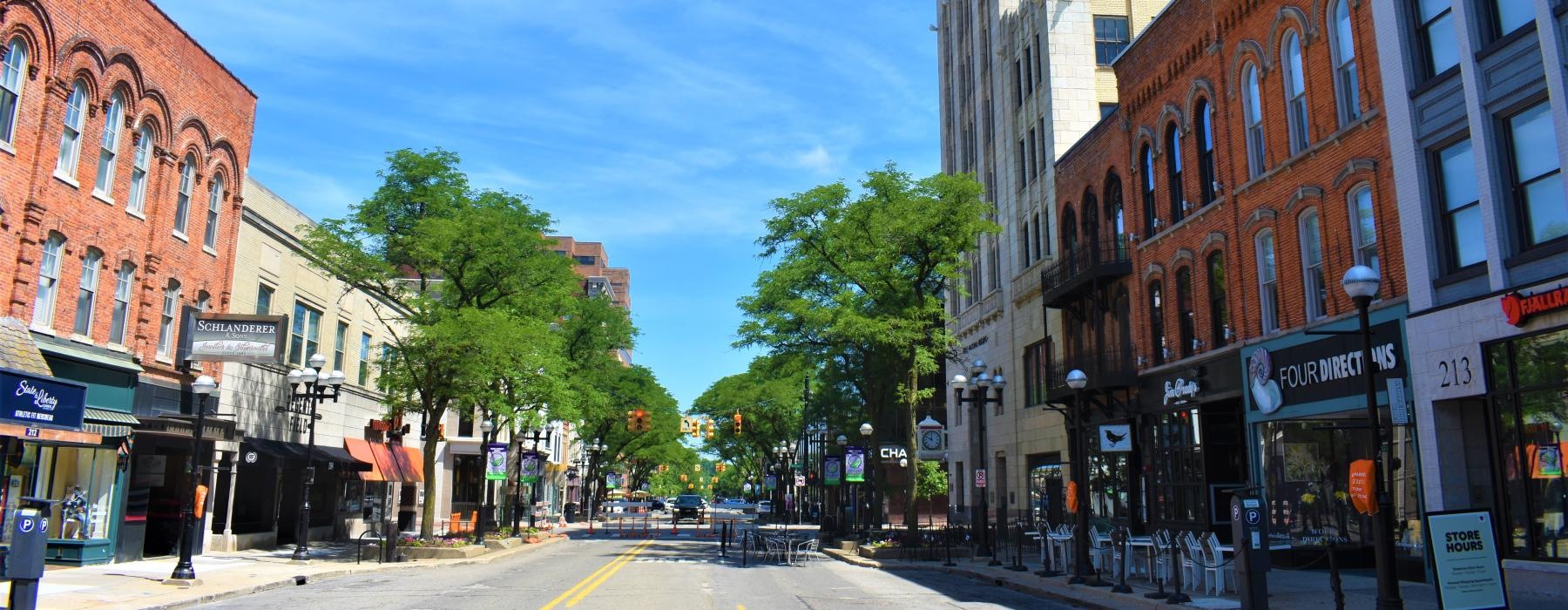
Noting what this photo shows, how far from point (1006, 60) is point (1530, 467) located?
96.8 ft

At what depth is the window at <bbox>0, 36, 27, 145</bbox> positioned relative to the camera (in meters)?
19.1

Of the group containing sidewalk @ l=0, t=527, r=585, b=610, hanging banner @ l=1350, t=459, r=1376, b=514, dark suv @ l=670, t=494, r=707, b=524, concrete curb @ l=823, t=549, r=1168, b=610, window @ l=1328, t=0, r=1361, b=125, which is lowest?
concrete curb @ l=823, t=549, r=1168, b=610

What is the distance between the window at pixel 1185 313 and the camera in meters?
25.7

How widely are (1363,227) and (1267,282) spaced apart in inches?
131

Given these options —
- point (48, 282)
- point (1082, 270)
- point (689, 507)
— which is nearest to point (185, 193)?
point (48, 282)

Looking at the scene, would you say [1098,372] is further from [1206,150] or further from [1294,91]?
[1294,91]

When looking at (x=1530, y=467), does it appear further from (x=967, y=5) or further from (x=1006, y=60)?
(x=967, y=5)

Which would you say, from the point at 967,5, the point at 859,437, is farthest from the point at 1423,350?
the point at 859,437

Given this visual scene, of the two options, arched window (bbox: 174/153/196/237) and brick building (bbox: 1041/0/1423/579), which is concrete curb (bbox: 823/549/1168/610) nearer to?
brick building (bbox: 1041/0/1423/579)

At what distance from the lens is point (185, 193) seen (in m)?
25.5

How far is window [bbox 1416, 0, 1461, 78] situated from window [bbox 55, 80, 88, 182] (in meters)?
26.4

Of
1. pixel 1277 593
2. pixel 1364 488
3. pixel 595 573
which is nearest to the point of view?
pixel 1364 488

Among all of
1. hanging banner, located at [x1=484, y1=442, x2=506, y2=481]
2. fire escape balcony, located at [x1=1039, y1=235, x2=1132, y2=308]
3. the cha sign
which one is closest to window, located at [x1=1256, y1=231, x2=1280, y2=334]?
fire escape balcony, located at [x1=1039, y1=235, x2=1132, y2=308]

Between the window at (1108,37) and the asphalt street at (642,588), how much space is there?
22014mm
